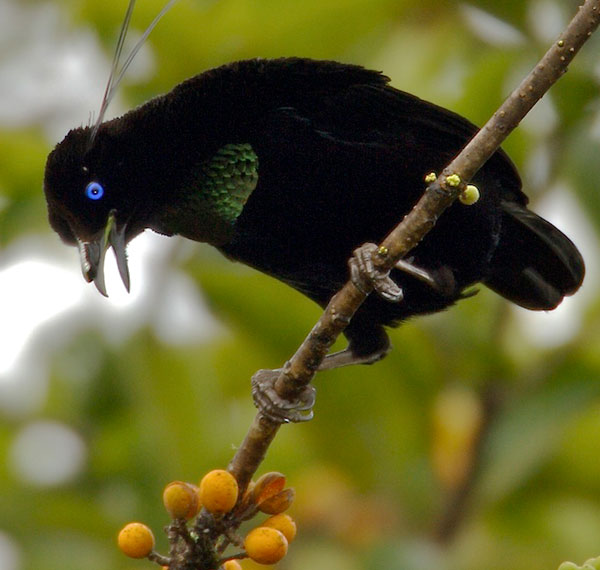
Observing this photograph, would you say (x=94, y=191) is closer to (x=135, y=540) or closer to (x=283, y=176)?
(x=283, y=176)

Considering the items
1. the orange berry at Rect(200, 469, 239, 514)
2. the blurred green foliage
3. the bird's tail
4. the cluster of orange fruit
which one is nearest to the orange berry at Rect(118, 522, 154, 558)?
the cluster of orange fruit

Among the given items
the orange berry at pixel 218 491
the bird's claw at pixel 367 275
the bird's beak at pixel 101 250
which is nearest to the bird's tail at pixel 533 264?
the bird's claw at pixel 367 275

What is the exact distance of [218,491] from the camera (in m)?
2.60

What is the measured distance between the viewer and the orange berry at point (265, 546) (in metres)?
2.57

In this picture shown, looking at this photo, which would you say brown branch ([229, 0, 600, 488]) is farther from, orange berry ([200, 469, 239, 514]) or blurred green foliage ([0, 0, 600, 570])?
blurred green foliage ([0, 0, 600, 570])

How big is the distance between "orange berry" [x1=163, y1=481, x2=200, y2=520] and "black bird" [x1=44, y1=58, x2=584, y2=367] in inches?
44.5

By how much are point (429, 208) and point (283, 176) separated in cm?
99

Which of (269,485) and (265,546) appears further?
(269,485)

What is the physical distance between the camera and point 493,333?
4.17 metres

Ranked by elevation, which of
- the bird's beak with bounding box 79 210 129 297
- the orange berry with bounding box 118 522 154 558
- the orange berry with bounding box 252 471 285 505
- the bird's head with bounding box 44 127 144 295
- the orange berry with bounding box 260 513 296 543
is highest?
the bird's head with bounding box 44 127 144 295

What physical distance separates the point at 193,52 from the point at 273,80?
1034 mm

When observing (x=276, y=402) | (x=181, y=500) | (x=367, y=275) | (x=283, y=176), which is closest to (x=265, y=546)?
(x=181, y=500)

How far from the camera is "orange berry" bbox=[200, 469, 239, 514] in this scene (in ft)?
8.51

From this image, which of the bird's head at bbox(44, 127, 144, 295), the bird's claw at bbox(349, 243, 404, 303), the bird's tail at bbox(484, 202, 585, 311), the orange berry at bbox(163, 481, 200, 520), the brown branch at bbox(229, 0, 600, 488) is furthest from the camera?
the bird's tail at bbox(484, 202, 585, 311)
